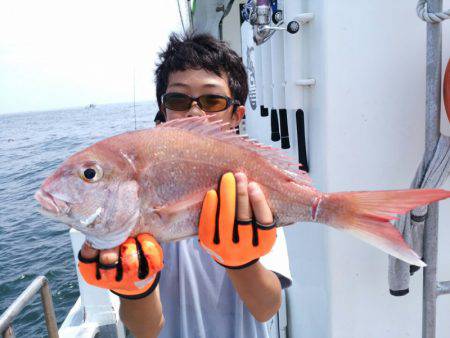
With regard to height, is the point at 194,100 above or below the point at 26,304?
above

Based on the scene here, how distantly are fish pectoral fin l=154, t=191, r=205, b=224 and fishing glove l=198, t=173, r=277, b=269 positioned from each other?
3cm

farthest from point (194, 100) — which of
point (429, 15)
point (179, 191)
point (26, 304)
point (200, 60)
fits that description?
point (26, 304)

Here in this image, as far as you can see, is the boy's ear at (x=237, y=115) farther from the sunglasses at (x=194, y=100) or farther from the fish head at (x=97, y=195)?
the fish head at (x=97, y=195)

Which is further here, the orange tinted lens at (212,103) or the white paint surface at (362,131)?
the white paint surface at (362,131)

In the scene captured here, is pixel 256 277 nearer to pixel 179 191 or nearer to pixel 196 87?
pixel 179 191

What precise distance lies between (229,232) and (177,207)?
9.0 inches

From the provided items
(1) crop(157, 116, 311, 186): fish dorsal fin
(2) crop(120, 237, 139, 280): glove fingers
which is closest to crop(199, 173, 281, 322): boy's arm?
(1) crop(157, 116, 311, 186): fish dorsal fin

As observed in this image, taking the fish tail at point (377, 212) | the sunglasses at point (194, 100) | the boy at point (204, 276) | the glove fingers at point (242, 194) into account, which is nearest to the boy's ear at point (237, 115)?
the boy at point (204, 276)

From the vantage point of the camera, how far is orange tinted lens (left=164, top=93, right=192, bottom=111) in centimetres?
163

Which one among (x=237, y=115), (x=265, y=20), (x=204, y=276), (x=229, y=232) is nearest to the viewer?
(x=229, y=232)

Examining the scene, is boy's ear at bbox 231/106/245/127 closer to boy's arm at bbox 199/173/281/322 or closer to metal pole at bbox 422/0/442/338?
boy's arm at bbox 199/173/281/322

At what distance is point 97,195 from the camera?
1.10m

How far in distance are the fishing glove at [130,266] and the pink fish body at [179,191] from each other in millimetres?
40

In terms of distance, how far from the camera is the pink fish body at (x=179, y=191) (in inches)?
42.4
